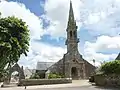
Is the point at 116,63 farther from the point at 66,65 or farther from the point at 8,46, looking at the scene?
the point at 66,65

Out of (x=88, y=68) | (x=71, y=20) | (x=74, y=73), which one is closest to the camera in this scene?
(x=88, y=68)

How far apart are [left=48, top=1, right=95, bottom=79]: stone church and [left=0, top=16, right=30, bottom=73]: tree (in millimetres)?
43808

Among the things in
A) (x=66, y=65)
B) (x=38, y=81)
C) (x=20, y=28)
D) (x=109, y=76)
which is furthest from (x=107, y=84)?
(x=66, y=65)

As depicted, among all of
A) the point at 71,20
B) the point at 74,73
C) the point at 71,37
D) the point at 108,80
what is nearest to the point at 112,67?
the point at 108,80

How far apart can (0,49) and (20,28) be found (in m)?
3.56

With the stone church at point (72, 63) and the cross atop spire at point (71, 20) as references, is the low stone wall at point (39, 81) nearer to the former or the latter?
the stone church at point (72, 63)

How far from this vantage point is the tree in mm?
27750

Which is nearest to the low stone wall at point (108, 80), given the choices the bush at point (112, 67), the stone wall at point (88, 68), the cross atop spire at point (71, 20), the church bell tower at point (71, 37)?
the bush at point (112, 67)

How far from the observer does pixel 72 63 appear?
2950 inches

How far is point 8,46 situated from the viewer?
1079 inches

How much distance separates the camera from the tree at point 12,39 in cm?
2775

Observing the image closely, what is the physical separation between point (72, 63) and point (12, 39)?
48.0m

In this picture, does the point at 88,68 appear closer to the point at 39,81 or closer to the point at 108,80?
the point at 39,81

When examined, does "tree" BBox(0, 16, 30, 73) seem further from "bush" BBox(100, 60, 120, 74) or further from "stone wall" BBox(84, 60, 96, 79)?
"stone wall" BBox(84, 60, 96, 79)
